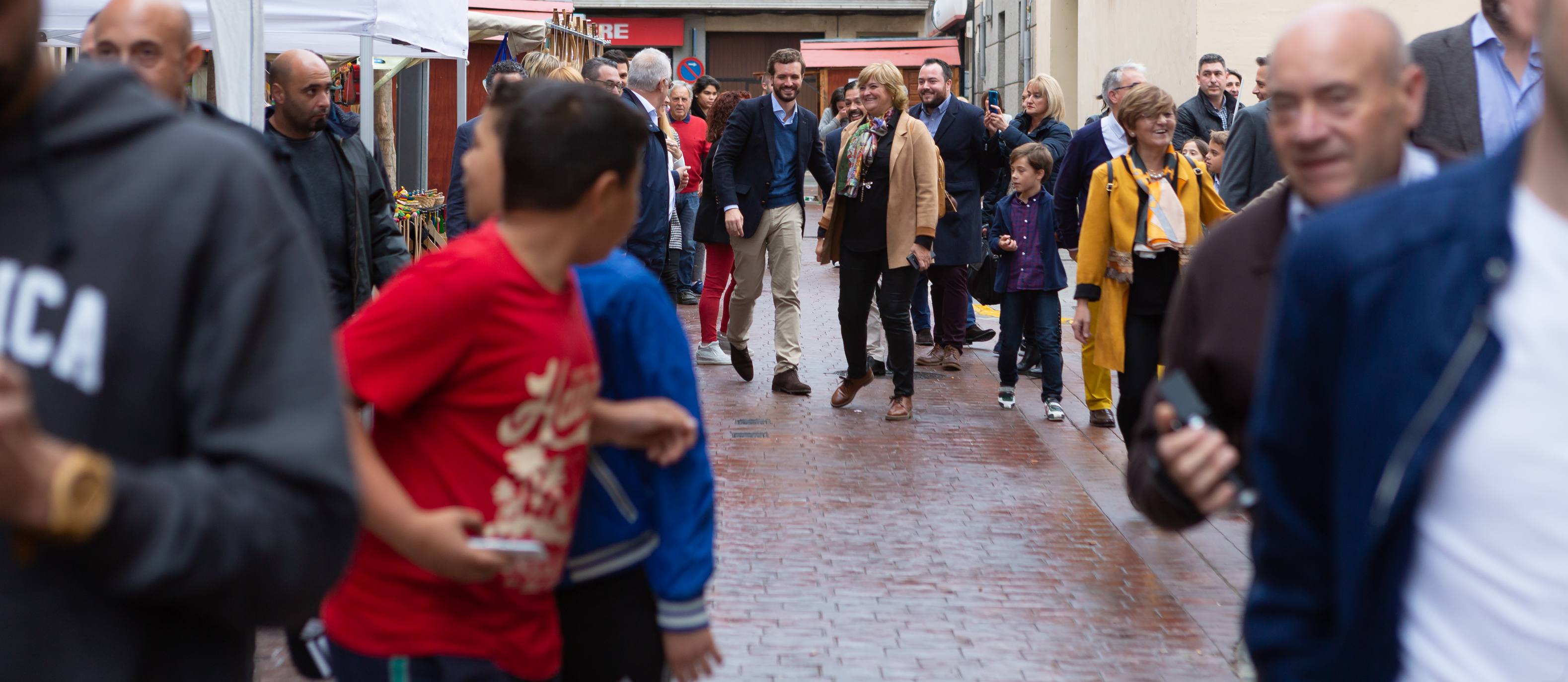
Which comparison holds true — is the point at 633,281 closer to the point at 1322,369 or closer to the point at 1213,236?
the point at 1213,236

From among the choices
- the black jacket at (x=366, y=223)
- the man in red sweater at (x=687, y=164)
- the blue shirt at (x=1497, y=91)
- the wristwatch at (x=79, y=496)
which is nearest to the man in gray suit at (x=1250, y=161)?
the blue shirt at (x=1497, y=91)

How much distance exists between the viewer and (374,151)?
39.3ft

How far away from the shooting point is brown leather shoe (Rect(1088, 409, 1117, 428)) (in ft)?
28.3

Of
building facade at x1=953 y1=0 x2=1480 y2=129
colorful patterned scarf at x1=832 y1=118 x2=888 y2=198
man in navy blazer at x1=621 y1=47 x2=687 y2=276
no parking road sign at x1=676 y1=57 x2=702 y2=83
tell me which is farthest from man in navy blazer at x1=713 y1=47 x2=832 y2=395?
no parking road sign at x1=676 y1=57 x2=702 y2=83

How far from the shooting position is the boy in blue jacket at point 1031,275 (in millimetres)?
8938

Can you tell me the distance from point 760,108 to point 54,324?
8652 millimetres

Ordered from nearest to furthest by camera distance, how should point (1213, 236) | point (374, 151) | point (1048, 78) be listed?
point (1213, 236), point (1048, 78), point (374, 151)

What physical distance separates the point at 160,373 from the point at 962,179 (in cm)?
894

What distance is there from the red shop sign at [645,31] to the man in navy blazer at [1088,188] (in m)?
31.9

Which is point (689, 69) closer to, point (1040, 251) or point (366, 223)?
point (1040, 251)

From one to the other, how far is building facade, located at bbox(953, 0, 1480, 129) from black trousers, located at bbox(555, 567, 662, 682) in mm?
6174

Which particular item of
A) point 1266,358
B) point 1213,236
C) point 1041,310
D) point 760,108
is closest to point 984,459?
point 1041,310

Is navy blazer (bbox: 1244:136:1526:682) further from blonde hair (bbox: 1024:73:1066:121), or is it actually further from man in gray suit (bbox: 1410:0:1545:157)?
blonde hair (bbox: 1024:73:1066:121)

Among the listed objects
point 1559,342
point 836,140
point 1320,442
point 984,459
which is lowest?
point 984,459
